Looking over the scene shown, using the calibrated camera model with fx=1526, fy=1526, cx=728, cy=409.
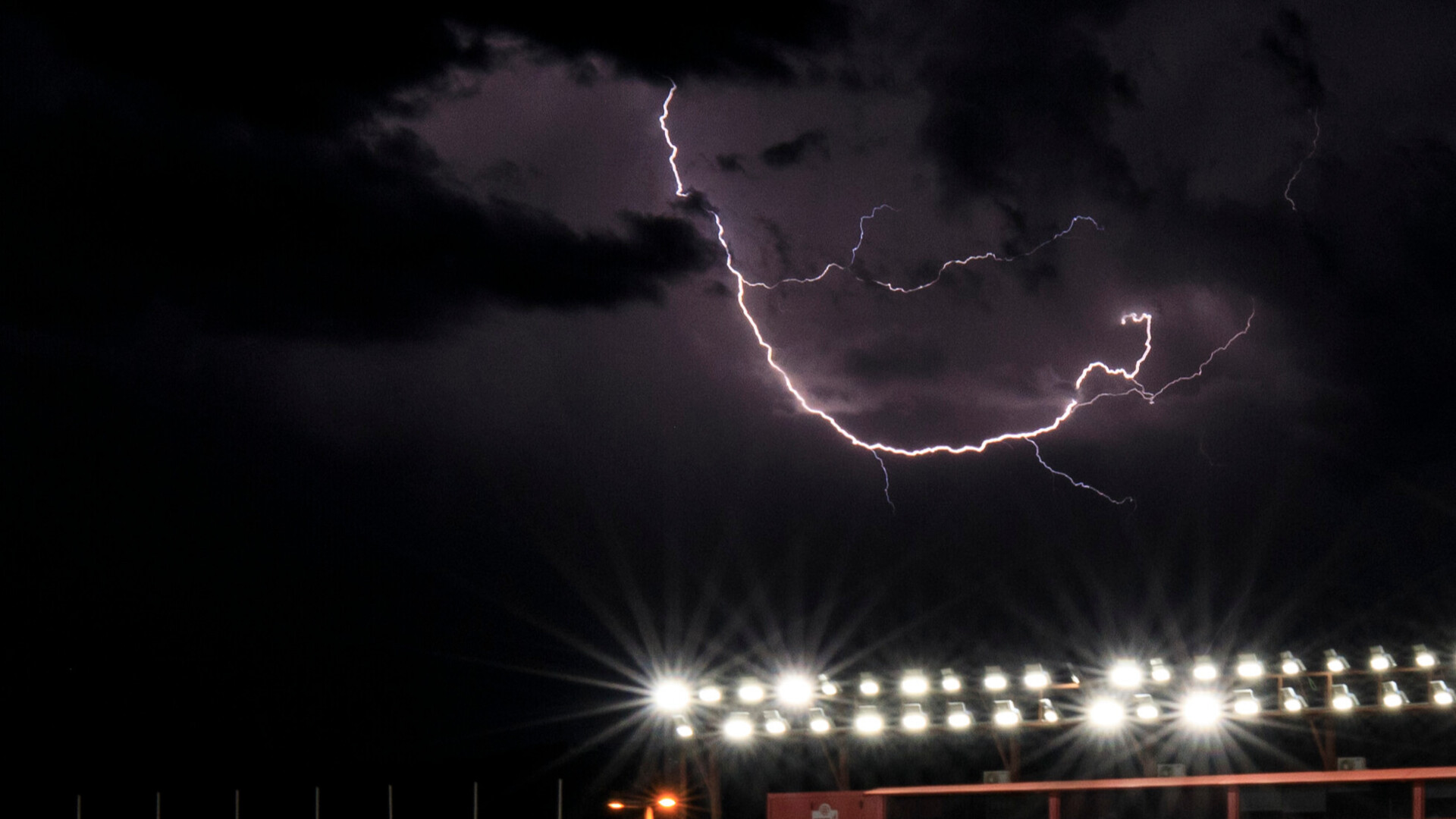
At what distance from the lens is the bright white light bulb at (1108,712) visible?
70.3 ft

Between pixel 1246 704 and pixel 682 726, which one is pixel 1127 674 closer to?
pixel 1246 704

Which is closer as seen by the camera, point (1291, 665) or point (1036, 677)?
point (1291, 665)

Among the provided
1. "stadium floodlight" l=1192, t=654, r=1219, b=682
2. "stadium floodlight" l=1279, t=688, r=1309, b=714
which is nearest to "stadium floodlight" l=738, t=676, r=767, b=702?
"stadium floodlight" l=1192, t=654, r=1219, b=682

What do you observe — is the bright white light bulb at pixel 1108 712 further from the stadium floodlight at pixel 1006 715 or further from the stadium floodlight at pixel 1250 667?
the stadium floodlight at pixel 1250 667

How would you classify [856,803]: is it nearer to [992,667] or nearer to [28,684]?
[992,667]

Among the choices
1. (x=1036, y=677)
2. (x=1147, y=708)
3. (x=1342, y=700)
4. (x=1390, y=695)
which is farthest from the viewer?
(x=1036, y=677)

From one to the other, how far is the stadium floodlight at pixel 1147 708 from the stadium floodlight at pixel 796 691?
4.77m

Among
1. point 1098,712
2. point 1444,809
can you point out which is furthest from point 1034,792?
point 1444,809

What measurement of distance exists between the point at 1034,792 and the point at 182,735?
4219 centimetres

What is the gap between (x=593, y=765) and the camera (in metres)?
54.6

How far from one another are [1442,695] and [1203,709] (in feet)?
10.1

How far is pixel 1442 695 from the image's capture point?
2041 cm

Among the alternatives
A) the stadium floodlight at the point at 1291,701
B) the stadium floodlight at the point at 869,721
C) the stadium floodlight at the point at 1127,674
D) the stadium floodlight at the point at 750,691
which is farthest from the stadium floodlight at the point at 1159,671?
the stadium floodlight at the point at 750,691

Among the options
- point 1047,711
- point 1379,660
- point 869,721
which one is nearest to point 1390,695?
point 1379,660
